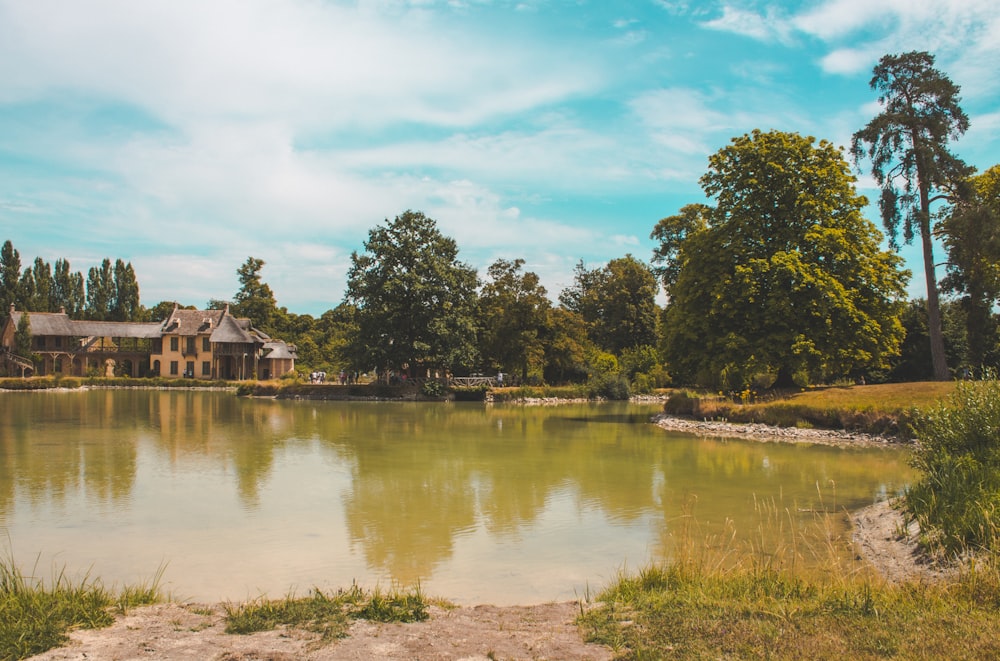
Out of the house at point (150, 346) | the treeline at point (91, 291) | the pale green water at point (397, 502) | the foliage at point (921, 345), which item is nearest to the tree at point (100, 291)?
the treeline at point (91, 291)

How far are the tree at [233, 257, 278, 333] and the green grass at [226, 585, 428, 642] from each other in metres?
85.2

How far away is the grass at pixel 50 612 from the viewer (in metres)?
5.14

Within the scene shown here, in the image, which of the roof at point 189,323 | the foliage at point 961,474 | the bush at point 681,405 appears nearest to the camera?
the foliage at point 961,474

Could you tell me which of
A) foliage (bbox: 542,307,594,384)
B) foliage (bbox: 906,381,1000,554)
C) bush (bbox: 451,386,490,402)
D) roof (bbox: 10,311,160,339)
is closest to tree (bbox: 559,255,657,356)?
foliage (bbox: 542,307,594,384)

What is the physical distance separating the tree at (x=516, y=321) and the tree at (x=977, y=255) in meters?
25.8

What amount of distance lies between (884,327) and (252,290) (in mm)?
81325

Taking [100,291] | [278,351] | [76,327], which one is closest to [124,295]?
[100,291]

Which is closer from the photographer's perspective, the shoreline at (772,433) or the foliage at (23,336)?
the shoreline at (772,433)

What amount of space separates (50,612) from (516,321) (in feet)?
152

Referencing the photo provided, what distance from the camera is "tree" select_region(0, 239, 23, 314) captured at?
77.4 metres

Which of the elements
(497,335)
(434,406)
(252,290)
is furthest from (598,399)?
(252,290)

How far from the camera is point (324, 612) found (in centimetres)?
623

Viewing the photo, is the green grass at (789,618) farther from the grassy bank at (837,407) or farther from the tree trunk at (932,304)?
the tree trunk at (932,304)

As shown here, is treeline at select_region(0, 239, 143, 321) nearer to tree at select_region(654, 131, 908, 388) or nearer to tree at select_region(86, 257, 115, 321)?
tree at select_region(86, 257, 115, 321)
